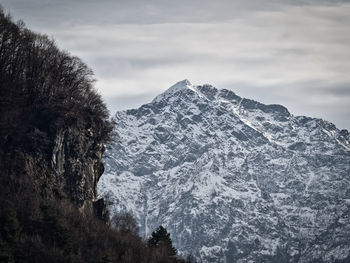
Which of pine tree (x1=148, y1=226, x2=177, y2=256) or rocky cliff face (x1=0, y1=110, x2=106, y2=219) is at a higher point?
rocky cliff face (x1=0, y1=110, x2=106, y2=219)

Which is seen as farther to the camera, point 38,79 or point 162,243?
point 162,243

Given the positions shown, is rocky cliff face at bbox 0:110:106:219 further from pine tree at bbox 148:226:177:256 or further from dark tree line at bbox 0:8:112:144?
pine tree at bbox 148:226:177:256

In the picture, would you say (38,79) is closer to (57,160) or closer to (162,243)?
(57,160)

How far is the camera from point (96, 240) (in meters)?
94.0

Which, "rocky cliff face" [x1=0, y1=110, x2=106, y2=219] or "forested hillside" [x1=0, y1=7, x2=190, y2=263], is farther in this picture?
"rocky cliff face" [x1=0, y1=110, x2=106, y2=219]

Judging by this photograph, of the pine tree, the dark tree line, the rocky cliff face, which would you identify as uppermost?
the dark tree line

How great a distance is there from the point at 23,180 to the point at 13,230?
12.1m

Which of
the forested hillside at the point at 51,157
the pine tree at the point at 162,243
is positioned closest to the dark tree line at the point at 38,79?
the forested hillside at the point at 51,157

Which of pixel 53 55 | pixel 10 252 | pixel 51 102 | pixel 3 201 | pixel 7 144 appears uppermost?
pixel 53 55

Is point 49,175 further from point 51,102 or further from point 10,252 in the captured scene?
point 10,252

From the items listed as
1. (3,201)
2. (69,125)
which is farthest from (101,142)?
(3,201)

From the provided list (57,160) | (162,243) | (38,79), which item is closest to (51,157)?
(57,160)

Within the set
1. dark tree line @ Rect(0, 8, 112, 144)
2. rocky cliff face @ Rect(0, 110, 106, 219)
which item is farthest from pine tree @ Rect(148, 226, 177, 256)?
dark tree line @ Rect(0, 8, 112, 144)

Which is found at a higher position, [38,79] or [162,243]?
[38,79]
